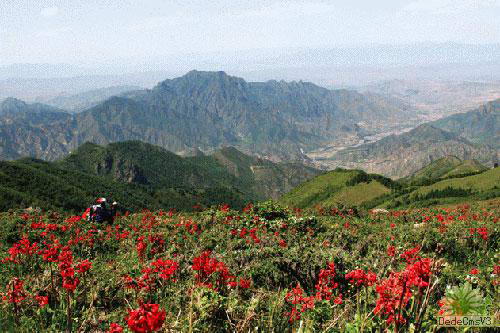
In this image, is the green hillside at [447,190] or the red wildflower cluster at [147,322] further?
the green hillside at [447,190]

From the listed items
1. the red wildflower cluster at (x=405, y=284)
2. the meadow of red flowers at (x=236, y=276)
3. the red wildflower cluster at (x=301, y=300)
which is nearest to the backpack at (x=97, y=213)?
the meadow of red flowers at (x=236, y=276)

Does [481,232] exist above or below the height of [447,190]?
above

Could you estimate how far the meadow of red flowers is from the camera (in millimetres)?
5352

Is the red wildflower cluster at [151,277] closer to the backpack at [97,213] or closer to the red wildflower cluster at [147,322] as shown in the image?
the red wildflower cluster at [147,322]

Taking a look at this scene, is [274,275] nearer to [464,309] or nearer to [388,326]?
[388,326]

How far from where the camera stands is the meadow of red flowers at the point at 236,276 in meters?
5.35

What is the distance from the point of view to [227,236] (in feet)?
53.9

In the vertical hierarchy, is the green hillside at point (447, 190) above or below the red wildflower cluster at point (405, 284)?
below

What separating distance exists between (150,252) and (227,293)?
7.81 m

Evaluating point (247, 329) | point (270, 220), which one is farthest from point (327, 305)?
point (270, 220)

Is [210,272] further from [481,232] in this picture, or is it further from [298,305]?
[481,232]

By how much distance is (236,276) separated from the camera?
32.4 feet

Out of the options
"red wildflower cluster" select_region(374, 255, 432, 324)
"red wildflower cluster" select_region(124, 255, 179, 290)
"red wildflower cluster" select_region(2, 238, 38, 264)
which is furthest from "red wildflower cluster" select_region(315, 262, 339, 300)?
"red wildflower cluster" select_region(2, 238, 38, 264)

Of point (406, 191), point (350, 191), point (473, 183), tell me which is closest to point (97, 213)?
point (406, 191)
